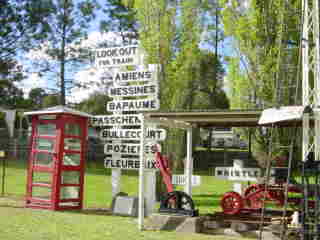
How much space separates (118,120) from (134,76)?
1.31 meters

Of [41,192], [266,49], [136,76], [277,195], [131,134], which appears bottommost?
[41,192]

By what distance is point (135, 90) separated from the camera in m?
12.4

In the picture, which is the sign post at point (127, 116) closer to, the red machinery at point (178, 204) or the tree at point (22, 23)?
the red machinery at point (178, 204)

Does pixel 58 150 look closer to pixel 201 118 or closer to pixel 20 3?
pixel 201 118

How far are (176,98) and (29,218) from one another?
7.33m

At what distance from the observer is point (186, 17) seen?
17.0 m

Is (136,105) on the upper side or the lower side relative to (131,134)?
upper

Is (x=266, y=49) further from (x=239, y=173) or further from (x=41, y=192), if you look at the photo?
(x=41, y=192)

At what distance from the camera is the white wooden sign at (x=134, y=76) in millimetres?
12164

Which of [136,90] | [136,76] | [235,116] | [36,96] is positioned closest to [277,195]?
[235,116]

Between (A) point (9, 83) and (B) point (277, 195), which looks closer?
(B) point (277, 195)

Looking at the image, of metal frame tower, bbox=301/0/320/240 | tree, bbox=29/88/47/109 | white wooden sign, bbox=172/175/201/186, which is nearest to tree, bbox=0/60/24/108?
tree, bbox=29/88/47/109

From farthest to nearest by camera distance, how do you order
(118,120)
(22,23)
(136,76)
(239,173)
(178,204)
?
(22,23), (118,120), (136,76), (239,173), (178,204)

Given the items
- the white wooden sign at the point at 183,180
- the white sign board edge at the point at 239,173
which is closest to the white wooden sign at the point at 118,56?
the white wooden sign at the point at 183,180
